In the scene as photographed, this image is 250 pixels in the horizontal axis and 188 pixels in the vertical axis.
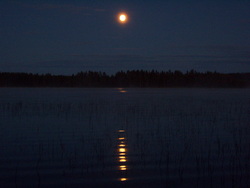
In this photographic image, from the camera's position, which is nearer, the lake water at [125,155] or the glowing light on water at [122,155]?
the lake water at [125,155]

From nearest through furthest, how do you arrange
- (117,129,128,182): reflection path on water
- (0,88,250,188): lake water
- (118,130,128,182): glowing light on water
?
(0,88,250,188): lake water, (117,129,128,182): reflection path on water, (118,130,128,182): glowing light on water

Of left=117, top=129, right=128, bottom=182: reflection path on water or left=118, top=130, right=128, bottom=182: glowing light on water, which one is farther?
left=118, top=130, right=128, bottom=182: glowing light on water

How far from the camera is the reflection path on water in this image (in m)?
9.98

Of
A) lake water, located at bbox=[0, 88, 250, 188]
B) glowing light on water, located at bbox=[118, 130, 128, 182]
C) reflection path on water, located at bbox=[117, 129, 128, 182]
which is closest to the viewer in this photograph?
lake water, located at bbox=[0, 88, 250, 188]

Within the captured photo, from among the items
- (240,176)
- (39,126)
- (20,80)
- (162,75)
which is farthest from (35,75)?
(240,176)

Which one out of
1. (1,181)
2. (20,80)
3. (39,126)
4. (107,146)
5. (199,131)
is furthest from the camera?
(20,80)

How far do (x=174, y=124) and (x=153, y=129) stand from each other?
2.45 m

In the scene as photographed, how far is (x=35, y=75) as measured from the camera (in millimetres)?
196250

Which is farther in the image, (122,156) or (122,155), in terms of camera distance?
(122,155)

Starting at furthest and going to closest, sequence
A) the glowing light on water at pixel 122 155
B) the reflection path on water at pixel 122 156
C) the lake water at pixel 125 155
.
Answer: the glowing light on water at pixel 122 155 → the reflection path on water at pixel 122 156 → the lake water at pixel 125 155

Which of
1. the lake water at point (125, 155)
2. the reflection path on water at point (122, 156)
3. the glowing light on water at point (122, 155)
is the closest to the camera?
the lake water at point (125, 155)

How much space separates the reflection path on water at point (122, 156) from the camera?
9.98 meters

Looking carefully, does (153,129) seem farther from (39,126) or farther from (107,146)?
(39,126)

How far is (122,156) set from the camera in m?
12.4
